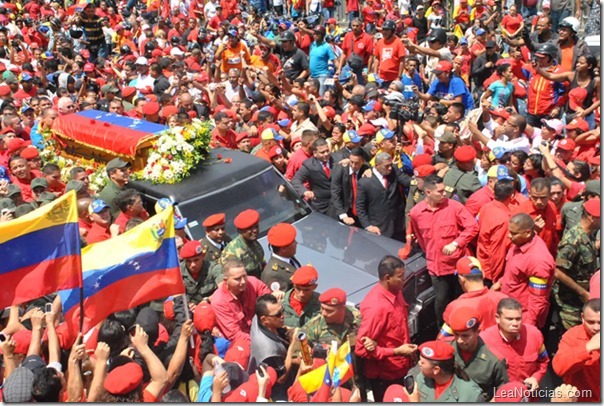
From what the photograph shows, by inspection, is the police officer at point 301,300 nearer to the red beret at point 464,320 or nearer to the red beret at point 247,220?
the red beret at point 247,220

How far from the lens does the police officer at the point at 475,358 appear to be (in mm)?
5340

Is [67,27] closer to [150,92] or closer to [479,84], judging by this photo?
[150,92]

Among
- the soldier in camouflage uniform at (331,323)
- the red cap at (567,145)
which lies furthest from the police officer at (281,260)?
the red cap at (567,145)

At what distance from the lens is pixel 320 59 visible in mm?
14992

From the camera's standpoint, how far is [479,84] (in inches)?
563

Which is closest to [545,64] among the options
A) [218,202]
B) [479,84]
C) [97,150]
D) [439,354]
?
[479,84]

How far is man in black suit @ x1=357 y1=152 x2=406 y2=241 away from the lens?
8727 millimetres

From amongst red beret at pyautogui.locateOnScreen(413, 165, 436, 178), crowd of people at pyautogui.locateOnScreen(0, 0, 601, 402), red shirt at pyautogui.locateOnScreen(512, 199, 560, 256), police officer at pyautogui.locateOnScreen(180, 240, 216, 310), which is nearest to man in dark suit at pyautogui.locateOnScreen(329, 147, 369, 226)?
crowd of people at pyautogui.locateOnScreen(0, 0, 601, 402)

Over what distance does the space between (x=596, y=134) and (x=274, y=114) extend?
4.93 meters

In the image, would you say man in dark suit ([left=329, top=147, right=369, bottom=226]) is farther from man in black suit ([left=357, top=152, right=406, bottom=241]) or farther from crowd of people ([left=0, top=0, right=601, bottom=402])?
man in black suit ([left=357, top=152, right=406, bottom=241])

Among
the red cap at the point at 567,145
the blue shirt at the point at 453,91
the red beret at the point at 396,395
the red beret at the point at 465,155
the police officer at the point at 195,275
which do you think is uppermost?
the red beret at the point at 396,395

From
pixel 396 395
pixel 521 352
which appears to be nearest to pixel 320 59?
pixel 521 352

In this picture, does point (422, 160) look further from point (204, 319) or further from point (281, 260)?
point (204, 319)

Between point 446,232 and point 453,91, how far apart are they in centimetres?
503
